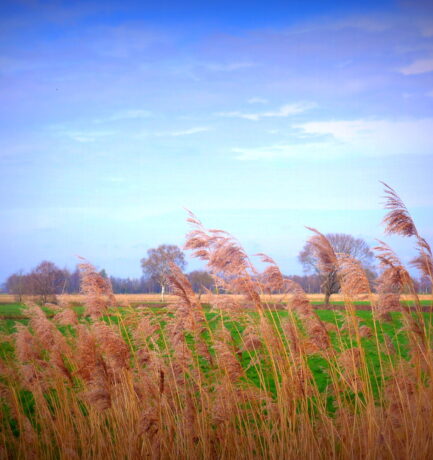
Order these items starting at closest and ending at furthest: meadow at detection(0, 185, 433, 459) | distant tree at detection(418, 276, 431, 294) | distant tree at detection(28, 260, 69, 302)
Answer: meadow at detection(0, 185, 433, 459) → distant tree at detection(418, 276, 431, 294) → distant tree at detection(28, 260, 69, 302)

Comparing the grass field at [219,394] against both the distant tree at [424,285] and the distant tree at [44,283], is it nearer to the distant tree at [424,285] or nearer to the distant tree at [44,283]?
the distant tree at [424,285]

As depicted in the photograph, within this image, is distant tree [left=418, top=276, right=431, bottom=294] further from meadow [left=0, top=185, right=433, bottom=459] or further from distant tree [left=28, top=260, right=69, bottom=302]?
distant tree [left=28, top=260, right=69, bottom=302]

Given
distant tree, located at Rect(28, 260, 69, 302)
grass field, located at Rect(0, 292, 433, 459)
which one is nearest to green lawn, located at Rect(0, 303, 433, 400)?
grass field, located at Rect(0, 292, 433, 459)

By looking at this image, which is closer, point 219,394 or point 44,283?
point 219,394

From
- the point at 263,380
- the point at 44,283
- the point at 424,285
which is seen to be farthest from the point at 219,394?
the point at 44,283

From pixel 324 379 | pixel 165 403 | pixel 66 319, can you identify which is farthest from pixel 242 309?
pixel 324 379

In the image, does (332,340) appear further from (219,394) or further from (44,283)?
(44,283)

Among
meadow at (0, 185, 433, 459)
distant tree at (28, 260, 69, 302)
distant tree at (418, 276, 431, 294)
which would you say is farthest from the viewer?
distant tree at (28, 260, 69, 302)

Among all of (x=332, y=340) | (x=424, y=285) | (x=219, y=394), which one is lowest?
(x=332, y=340)

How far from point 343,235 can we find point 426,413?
45.1 m

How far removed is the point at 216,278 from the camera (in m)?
5.73

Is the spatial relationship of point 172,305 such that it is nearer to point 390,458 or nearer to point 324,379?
point 390,458

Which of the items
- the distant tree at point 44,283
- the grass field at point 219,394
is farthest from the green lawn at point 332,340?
the distant tree at point 44,283

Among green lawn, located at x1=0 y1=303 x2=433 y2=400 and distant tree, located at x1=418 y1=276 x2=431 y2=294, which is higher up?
distant tree, located at x1=418 y1=276 x2=431 y2=294
